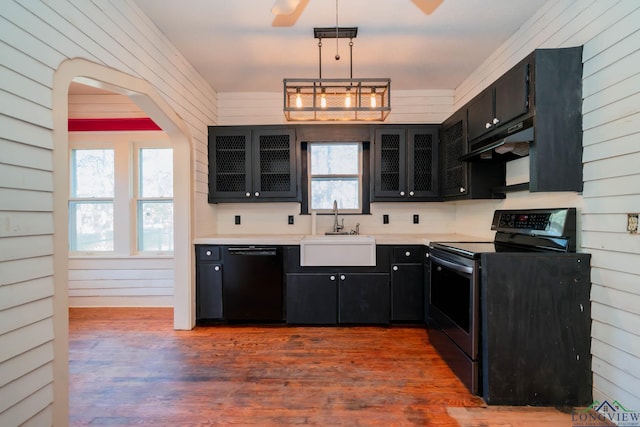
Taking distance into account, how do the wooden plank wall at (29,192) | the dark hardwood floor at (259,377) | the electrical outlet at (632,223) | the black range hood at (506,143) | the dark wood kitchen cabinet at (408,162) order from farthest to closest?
the dark wood kitchen cabinet at (408,162), the black range hood at (506,143), the dark hardwood floor at (259,377), the electrical outlet at (632,223), the wooden plank wall at (29,192)

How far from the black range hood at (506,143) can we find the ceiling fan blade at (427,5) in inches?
41.1

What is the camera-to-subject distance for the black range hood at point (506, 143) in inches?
76.8

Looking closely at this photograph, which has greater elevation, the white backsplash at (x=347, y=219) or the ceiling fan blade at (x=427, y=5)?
the ceiling fan blade at (x=427, y=5)

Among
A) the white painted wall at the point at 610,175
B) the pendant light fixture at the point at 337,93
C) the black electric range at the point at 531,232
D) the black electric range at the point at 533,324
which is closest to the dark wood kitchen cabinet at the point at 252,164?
the pendant light fixture at the point at 337,93

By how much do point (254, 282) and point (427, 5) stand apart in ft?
9.48

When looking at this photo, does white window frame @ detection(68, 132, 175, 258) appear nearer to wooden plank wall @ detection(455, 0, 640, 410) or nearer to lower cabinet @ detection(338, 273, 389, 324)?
lower cabinet @ detection(338, 273, 389, 324)

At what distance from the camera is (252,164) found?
3.53m

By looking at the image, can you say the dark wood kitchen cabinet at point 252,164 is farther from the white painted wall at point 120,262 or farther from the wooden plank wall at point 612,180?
the wooden plank wall at point 612,180

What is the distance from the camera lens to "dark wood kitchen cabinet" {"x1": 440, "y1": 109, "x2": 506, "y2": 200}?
2.83 metres

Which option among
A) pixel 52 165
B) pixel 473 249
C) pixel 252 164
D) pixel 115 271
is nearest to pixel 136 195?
pixel 115 271

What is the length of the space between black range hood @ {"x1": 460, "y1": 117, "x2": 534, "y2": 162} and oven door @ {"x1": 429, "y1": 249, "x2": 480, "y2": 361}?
86 cm

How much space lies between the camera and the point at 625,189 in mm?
1633

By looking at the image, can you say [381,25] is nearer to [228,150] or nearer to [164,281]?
[228,150]

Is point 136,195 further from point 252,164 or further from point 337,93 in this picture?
point 337,93
